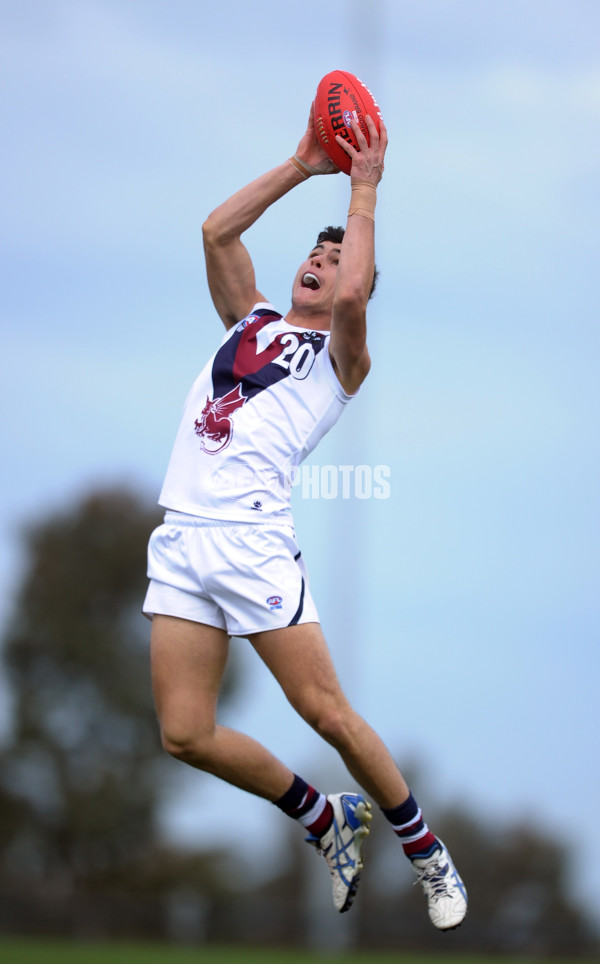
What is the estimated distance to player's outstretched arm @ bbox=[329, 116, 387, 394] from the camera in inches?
201

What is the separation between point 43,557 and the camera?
27.4m

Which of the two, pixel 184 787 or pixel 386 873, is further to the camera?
pixel 386 873

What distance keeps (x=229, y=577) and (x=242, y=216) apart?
1.79 metres

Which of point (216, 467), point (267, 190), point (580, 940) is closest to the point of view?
point (216, 467)

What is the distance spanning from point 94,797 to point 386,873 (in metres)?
7.22

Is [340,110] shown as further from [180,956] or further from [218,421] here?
[180,956]

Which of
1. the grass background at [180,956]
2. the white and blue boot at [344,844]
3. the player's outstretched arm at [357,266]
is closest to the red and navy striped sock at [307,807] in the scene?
the white and blue boot at [344,844]

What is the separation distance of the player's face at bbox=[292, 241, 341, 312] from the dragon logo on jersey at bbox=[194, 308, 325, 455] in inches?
6.6

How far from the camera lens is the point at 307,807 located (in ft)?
17.9

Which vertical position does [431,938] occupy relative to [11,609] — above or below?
below

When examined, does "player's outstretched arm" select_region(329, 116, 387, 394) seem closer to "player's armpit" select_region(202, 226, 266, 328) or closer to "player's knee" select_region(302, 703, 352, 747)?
"player's armpit" select_region(202, 226, 266, 328)

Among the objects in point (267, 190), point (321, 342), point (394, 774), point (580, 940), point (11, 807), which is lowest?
point (580, 940)

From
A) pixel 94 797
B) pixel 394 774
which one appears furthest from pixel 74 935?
pixel 394 774

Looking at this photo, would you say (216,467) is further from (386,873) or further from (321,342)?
(386,873)
